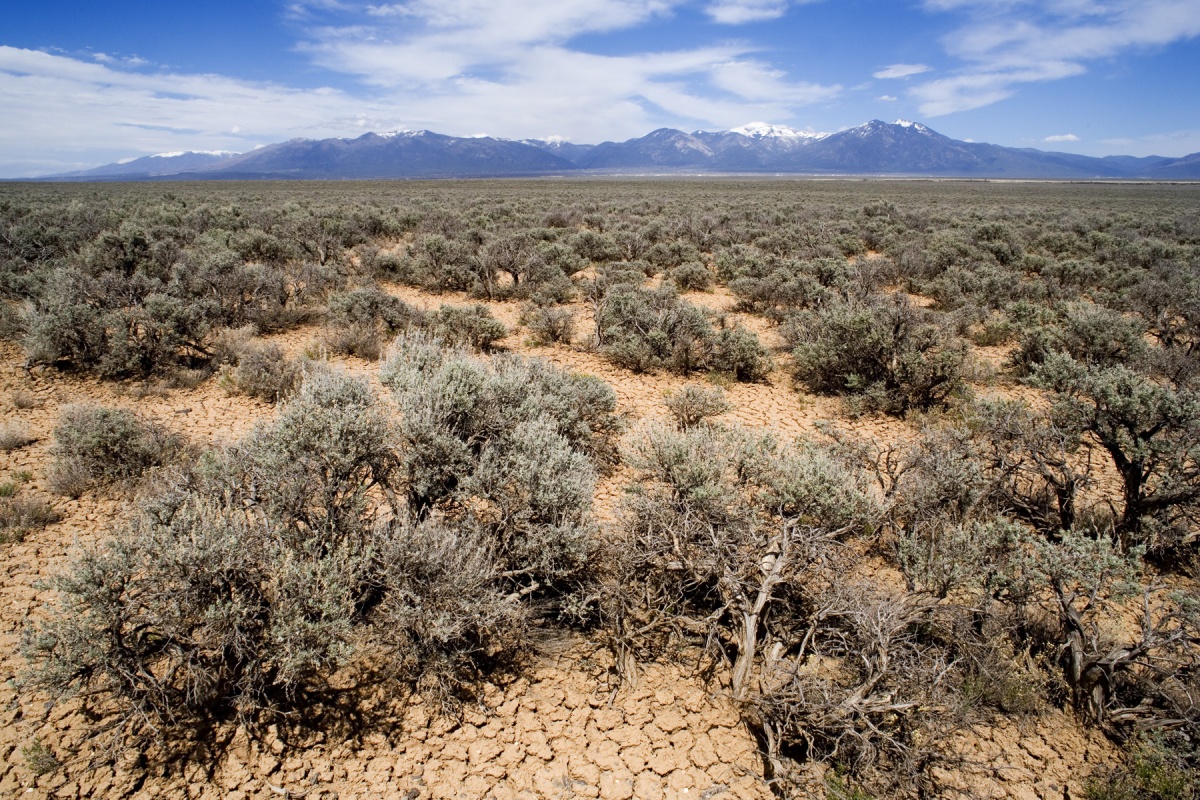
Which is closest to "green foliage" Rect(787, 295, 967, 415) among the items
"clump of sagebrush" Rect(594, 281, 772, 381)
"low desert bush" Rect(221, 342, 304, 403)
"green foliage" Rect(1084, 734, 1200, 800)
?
"clump of sagebrush" Rect(594, 281, 772, 381)

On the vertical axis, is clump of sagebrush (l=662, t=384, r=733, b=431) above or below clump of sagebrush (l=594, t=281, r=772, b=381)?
below

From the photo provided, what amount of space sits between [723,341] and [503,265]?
22.9ft

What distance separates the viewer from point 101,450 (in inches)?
218

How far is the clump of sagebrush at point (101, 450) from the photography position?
5.39 metres

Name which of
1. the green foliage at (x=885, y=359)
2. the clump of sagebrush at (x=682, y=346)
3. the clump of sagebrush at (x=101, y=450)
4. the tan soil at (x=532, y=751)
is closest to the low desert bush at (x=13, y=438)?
the clump of sagebrush at (x=101, y=450)

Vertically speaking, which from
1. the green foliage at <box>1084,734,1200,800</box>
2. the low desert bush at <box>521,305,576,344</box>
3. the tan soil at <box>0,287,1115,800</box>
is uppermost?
the low desert bush at <box>521,305,576,344</box>

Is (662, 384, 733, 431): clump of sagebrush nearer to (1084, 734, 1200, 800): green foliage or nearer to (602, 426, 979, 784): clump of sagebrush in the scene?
(602, 426, 979, 784): clump of sagebrush

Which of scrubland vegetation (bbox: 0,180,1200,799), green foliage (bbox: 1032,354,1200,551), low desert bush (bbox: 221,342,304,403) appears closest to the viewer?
scrubland vegetation (bbox: 0,180,1200,799)

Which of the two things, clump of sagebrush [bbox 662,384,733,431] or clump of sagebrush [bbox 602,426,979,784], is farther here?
clump of sagebrush [bbox 662,384,733,431]

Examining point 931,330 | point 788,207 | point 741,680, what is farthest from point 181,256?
point 788,207

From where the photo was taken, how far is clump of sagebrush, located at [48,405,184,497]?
5391 mm

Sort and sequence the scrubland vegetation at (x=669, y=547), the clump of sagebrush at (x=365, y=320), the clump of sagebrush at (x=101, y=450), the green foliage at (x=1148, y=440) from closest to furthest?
the scrubland vegetation at (x=669, y=547) < the green foliage at (x=1148, y=440) < the clump of sagebrush at (x=101, y=450) < the clump of sagebrush at (x=365, y=320)

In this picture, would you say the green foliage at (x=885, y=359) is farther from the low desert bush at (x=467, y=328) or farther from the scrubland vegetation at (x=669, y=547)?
the low desert bush at (x=467, y=328)

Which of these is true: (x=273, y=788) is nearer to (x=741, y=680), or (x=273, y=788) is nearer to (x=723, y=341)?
(x=741, y=680)
